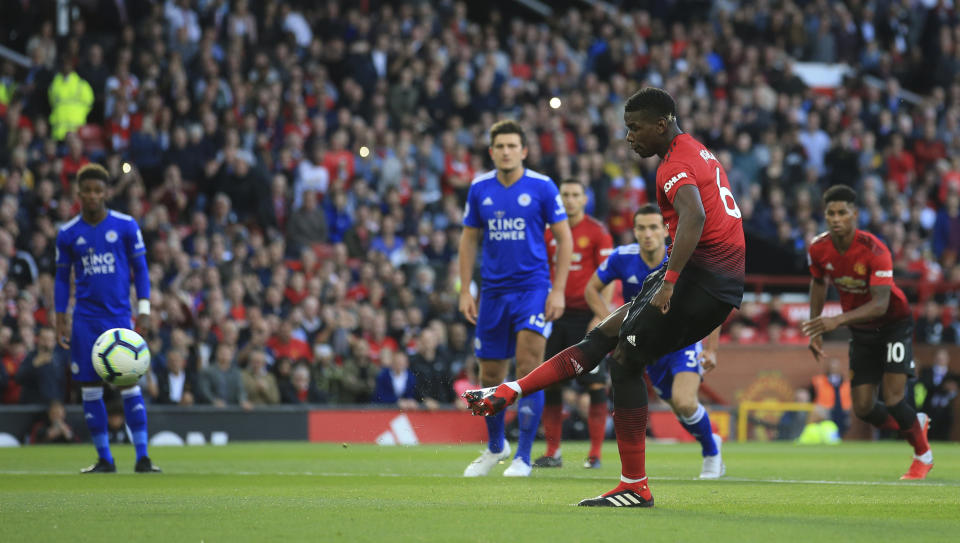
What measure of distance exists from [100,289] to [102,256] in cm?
27

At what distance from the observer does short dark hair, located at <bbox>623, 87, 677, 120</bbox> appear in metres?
7.13

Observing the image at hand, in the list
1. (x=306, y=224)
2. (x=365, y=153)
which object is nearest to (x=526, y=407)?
(x=306, y=224)

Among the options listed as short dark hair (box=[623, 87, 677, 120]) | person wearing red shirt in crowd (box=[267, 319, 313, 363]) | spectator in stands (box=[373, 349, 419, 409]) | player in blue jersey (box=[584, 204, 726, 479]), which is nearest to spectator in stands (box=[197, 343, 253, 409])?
person wearing red shirt in crowd (box=[267, 319, 313, 363])

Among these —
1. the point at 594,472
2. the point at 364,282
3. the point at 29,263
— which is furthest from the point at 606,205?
the point at 594,472

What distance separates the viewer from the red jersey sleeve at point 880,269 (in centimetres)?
1069

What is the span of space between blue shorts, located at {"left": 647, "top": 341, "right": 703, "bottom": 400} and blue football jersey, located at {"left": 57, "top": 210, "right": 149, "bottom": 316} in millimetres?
4290

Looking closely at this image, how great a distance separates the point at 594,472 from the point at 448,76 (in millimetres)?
13891

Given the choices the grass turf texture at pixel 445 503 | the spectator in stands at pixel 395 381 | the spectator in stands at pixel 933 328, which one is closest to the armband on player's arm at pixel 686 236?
the grass turf texture at pixel 445 503

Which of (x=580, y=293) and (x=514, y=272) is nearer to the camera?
(x=514, y=272)

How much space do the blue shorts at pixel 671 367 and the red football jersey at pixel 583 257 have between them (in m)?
1.73

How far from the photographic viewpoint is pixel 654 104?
281 inches

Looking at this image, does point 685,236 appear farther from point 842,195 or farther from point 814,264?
point 814,264

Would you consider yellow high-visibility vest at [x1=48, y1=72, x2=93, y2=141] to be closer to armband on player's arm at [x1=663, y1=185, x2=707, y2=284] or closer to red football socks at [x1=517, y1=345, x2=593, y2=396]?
red football socks at [x1=517, y1=345, x2=593, y2=396]

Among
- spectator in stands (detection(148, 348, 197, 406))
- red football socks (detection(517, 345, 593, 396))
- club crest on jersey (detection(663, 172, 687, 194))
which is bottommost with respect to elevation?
spectator in stands (detection(148, 348, 197, 406))
